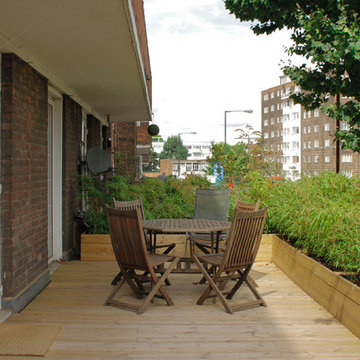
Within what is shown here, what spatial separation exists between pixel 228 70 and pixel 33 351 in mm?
9617

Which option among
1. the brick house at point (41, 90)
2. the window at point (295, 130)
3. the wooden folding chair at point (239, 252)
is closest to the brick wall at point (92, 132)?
the brick house at point (41, 90)

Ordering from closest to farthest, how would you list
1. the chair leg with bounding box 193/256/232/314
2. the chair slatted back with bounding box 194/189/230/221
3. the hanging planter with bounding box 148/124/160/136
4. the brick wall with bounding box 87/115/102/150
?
the chair leg with bounding box 193/256/232/314
the chair slatted back with bounding box 194/189/230/221
the brick wall with bounding box 87/115/102/150
the hanging planter with bounding box 148/124/160/136

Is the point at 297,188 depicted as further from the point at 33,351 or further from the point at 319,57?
the point at 33,351

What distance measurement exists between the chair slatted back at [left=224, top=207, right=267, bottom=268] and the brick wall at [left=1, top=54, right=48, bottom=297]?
6.56ft

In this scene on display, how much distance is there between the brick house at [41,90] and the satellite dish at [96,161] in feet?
5.29

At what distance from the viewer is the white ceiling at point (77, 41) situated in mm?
3291

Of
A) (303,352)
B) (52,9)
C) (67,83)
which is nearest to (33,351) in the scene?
(303,352)

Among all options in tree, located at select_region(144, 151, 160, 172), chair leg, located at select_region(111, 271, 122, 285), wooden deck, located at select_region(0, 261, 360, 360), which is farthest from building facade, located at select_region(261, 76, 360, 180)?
wooden deck, located at select_region(0, 261, 360, 360)

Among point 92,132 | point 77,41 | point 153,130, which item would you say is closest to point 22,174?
point 77,41

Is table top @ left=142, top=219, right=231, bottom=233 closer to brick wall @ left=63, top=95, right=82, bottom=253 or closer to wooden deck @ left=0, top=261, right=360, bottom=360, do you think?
wooden deck @ left=0, top=261, right=360, bottom=360

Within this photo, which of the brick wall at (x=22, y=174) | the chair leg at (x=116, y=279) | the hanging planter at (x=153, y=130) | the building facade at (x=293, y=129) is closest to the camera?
the brick wall at (x=22, y=174)

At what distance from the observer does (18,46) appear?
13.8ft

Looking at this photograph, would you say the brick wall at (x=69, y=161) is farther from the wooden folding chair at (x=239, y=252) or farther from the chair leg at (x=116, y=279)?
the wooden folding chair at (x=239, y=252)

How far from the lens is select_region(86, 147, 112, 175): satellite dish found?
838cm
